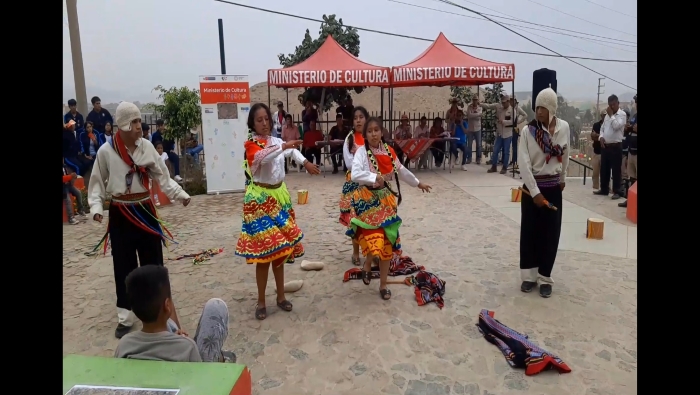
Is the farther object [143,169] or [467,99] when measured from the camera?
[467,99]

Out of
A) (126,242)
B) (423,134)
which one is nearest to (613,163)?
(423,134)

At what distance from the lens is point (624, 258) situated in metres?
5.83

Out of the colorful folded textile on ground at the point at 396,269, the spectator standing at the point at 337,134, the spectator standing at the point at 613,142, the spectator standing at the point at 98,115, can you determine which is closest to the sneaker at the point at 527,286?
the colorful folded textile on ground at the point at 396,269

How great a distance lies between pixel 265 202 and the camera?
408 centimetres

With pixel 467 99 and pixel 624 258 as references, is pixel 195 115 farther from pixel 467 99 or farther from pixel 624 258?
pixel 467 99

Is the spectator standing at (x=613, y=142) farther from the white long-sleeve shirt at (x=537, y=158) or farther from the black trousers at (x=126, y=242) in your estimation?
the black trousers at (x=126, y=242)

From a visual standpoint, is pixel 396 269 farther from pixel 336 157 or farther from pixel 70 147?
pixel 336 157

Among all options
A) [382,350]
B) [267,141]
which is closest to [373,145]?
[267,141]

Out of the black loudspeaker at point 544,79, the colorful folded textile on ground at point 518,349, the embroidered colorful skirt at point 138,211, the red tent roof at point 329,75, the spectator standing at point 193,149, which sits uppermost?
the red tent roof at point 329,75

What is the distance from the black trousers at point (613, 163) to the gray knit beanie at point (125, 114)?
8130mm

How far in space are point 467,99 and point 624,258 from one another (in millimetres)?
14592

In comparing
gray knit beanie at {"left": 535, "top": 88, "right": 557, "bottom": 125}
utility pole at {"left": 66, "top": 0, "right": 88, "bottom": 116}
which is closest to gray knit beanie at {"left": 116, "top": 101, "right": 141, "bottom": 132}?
gray knit beanie at {"left": 535, "top": 88, "right": 557, "bottom": 125}

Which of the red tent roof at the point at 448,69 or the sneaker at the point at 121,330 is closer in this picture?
the sneaker at the point at 121,330

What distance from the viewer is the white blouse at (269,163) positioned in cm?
402
